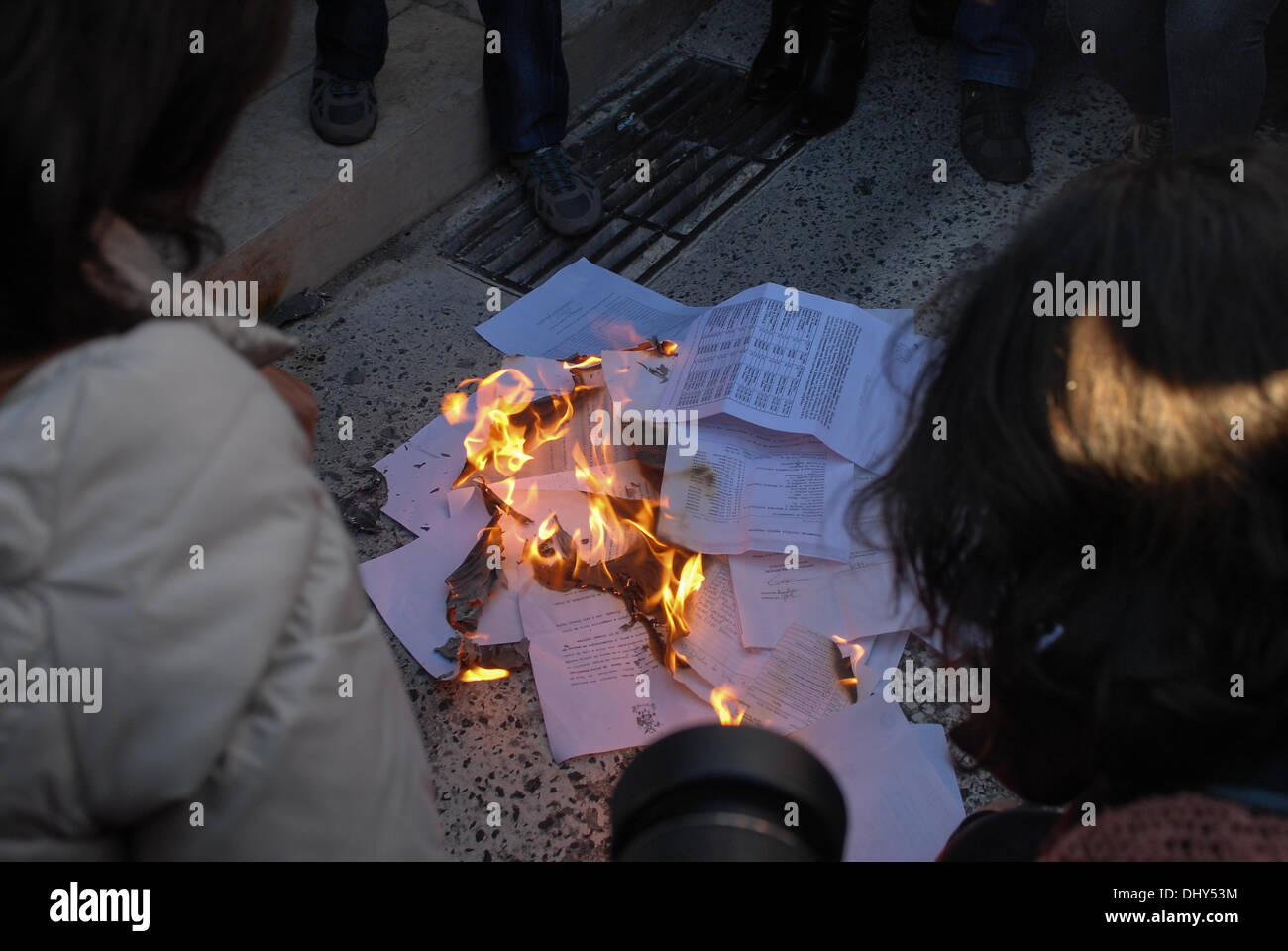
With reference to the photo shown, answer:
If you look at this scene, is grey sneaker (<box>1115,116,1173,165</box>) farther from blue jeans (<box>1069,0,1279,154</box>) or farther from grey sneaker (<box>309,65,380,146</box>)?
grey sneaker (<box>309,65,380,146</box>)

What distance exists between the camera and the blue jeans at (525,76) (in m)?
2.34

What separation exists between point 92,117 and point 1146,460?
2.64ft

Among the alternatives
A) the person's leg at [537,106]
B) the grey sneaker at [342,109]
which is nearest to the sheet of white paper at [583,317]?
the person's leg at [537,106]

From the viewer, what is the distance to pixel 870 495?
1131 millimetres

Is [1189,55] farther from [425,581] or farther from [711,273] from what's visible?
[425,581]

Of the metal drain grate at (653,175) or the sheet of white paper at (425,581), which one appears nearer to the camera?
the sheet of white paper at (425,581)

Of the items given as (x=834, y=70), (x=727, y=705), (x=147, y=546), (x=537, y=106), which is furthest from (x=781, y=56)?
(x=147, y=546)

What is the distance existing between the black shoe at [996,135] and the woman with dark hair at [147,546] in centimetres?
217

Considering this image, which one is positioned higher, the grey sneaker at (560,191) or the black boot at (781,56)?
the black boot at (781,56)

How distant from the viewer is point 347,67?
7.77ft

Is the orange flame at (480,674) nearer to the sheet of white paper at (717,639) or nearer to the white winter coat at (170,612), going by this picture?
the sheet of white paper at (717,639)

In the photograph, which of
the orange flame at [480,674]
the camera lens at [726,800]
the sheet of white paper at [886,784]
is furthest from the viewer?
the orange flame at [480,674]

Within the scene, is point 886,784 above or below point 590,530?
below

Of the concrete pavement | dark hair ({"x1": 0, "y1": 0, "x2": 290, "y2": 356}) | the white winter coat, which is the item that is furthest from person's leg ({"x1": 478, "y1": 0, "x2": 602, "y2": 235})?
the white winter coat
